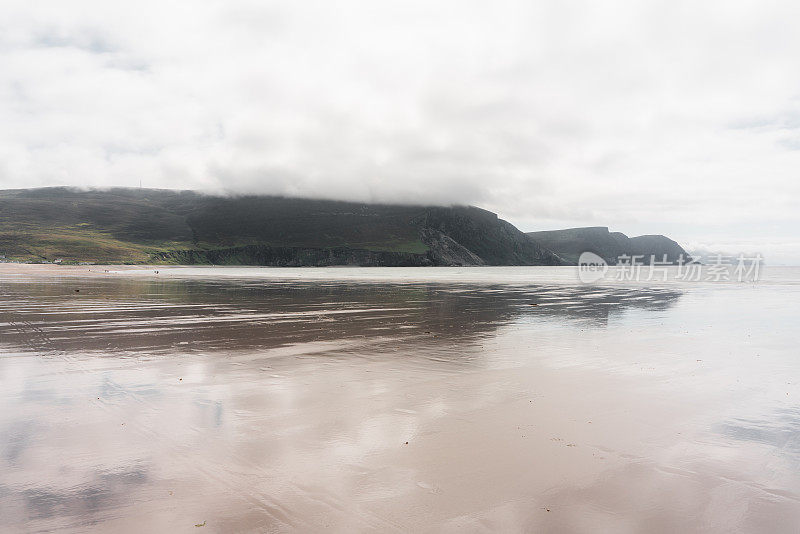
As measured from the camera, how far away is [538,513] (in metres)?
5.85

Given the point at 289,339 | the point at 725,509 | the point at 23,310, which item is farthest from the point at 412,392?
the point at 23,310

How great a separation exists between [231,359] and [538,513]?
11226mm

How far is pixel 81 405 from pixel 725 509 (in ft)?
36.4

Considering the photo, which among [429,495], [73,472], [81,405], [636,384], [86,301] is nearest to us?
[429,495]

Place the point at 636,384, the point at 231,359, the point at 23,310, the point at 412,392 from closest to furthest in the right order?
the point at 412,392 < the point at 636,384 < the point at 231,359 < the point at 23,310

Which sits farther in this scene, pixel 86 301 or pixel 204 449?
pixel 86 301

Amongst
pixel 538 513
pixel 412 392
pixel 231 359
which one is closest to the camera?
pixel 538 513

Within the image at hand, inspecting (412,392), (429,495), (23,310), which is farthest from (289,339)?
(23,310)

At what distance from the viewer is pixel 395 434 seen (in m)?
8.52

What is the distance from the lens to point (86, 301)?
1313 inches

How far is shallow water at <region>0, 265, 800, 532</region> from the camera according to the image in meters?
5.84

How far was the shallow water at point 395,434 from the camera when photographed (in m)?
5.84

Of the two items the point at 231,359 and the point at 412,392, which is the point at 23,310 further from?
the point at 412,392

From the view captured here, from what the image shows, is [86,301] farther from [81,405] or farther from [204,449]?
[204,449]
